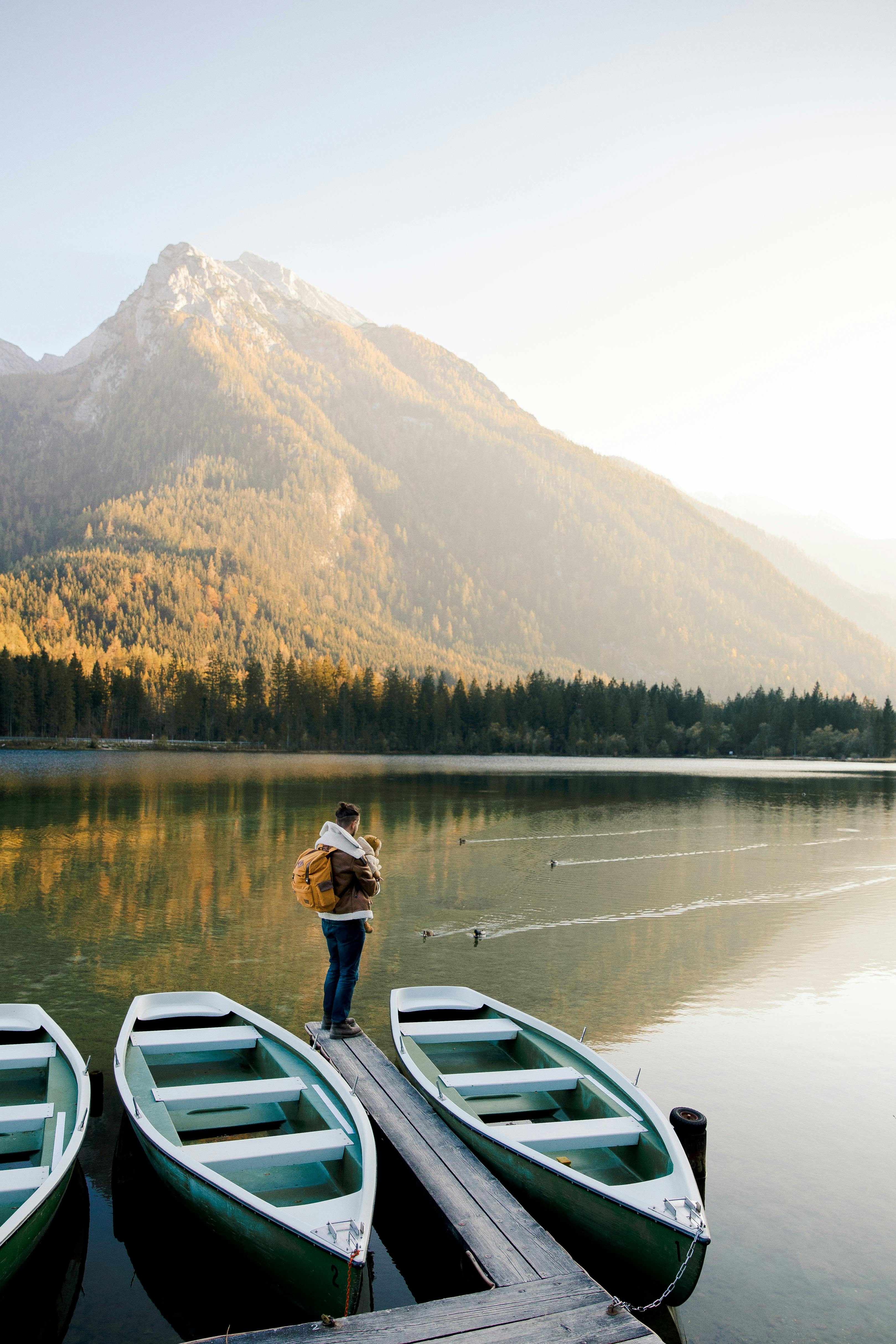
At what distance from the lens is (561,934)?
24.9 m

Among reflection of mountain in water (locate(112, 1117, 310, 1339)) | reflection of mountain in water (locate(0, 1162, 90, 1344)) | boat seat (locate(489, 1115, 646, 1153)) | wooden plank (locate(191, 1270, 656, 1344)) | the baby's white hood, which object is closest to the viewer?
wooden plank (locate(191, 1270, 656, 1344))

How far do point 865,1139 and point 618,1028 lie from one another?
5.15 metres

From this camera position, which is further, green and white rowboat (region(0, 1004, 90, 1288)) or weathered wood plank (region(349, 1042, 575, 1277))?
weathered wood plank (region(349, 1042, 575, 1277))

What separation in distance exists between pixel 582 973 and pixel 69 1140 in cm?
1411

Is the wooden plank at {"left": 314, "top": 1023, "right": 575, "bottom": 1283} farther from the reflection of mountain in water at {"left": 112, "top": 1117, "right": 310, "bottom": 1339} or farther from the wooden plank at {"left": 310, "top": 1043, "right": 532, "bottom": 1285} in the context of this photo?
the reflection of mountain in water at {"left": 112, "top": 1117, "right": 310, "bottom": 1339}

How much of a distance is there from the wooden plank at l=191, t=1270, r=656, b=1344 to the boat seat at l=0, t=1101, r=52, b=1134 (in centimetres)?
383

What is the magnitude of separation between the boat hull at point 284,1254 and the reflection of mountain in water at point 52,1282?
61.4 inches

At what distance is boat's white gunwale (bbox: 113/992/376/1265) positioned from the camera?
736 cm

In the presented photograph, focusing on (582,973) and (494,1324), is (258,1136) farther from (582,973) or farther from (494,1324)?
(582,973)

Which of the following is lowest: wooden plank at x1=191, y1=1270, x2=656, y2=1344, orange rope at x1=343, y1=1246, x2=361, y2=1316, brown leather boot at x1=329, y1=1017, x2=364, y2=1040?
brown leather boot at x1=329, y1=1017, x2=364, y2=1040

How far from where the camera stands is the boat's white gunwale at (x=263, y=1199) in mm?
7363

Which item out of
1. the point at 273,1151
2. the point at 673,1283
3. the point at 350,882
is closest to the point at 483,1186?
the point at 673,1283

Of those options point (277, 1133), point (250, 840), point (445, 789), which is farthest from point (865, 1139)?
point (445, 789)

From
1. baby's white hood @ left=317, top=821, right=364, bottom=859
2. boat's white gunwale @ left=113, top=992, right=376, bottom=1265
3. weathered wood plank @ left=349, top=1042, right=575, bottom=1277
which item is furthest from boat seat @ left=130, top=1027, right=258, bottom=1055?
baby's white hood @ left=317, top=821, right=364, bottom=859
